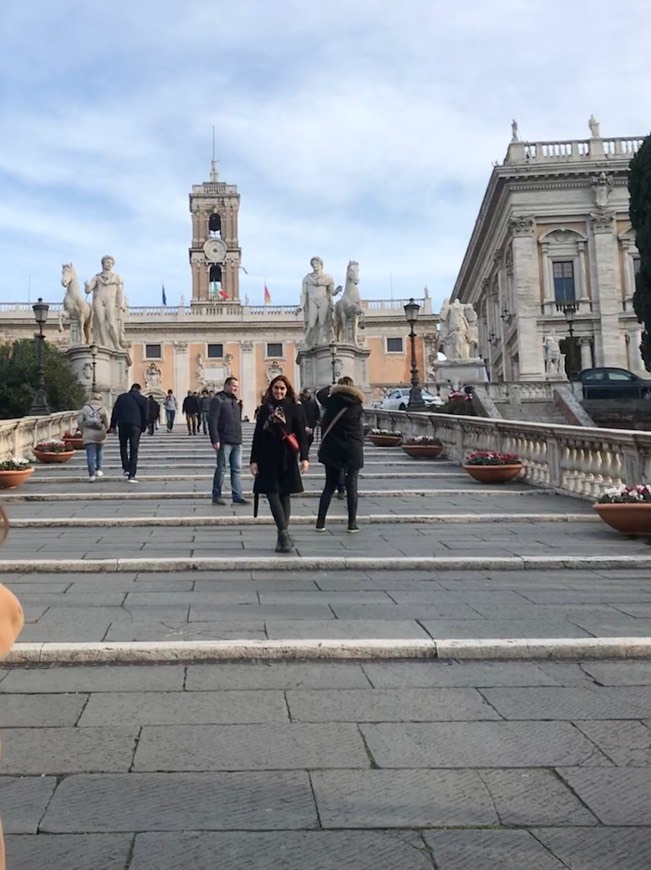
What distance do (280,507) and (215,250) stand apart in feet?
238

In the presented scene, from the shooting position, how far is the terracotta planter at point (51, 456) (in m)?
15.9

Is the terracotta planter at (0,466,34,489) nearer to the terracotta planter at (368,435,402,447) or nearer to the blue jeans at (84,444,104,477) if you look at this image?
the blue jeans at (84,444,104,477)

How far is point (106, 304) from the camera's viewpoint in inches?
1054

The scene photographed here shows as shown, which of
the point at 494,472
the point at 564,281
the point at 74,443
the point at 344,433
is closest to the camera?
the point at 344,433

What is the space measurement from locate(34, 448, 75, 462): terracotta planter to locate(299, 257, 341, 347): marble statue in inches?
506

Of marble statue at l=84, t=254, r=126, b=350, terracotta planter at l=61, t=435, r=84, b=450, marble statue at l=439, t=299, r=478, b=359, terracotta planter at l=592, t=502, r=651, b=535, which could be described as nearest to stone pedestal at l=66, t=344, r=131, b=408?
marble statue at l=84, t=254, r=126, b=350

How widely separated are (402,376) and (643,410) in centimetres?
4155

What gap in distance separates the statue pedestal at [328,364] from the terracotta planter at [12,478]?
1491 cm

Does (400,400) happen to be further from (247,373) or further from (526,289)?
(247,373)

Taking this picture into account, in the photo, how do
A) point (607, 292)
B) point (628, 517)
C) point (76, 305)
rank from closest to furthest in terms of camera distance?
point (628, 517)
point (76, 305)
point (607, 292)

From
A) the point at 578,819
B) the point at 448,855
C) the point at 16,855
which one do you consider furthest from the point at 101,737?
the point at 578,819

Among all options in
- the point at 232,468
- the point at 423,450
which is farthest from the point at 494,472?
the point at 423,450

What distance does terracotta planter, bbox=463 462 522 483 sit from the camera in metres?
12.1

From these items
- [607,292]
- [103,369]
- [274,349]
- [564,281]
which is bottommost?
[103,369]
